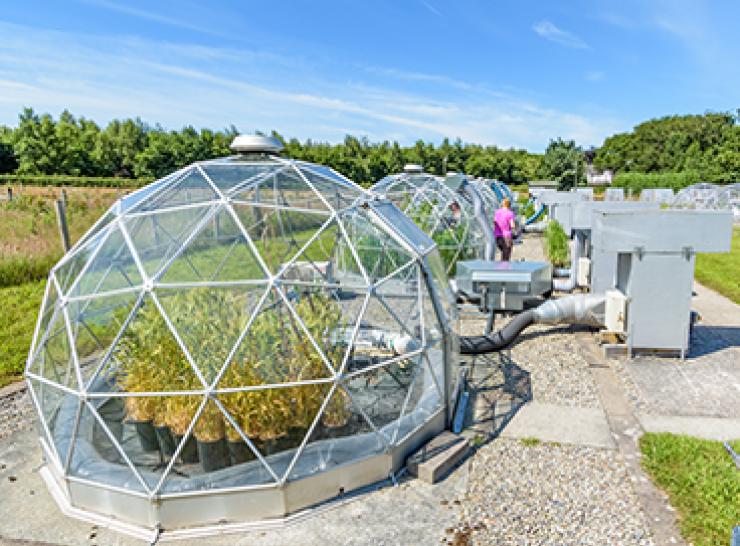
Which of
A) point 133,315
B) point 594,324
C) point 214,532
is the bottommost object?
point 214,532

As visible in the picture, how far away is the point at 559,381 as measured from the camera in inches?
312

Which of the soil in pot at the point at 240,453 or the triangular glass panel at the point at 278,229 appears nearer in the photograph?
the soil in pot at the point at 240,453

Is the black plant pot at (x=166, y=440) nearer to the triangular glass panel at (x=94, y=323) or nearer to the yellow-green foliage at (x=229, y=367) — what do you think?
the yellow-green foliage at (x=229, y=367)

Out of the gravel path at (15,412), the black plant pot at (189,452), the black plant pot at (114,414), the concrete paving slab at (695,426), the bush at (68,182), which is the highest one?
the bush at (68,182)

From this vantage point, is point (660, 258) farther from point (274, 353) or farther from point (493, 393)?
point (274, 353)

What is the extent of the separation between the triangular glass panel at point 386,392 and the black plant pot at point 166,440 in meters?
1.89

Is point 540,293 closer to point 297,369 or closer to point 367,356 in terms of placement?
point 367,356

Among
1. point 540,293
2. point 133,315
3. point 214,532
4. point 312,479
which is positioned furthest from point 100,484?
point 540,293

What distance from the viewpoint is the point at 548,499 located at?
502cm

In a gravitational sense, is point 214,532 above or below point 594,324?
below

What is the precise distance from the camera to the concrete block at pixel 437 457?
5320 mm

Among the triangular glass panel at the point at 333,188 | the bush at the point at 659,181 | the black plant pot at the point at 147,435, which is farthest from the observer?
the bush at the point at 659,181

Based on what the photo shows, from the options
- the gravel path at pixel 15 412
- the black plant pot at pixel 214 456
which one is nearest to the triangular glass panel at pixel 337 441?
the black plant pot at pixel 214 456

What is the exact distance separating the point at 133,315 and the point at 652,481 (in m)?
5.69
